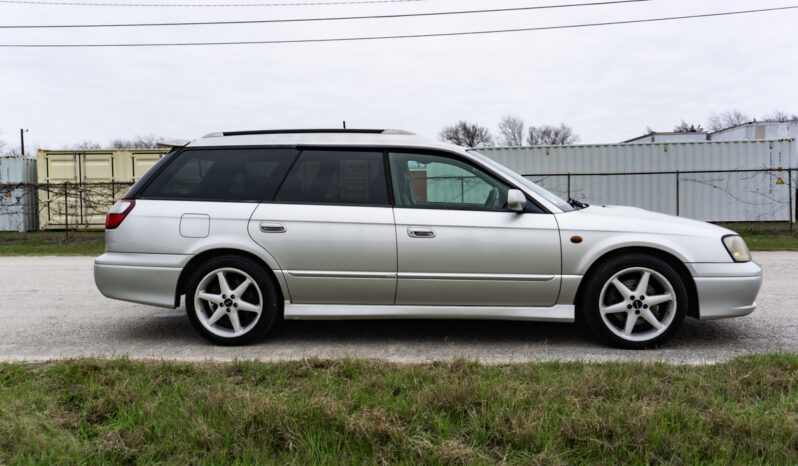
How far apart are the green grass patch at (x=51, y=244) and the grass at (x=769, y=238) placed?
541 inches

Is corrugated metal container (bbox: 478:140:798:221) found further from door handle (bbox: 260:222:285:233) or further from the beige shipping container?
door handle (bbox: 260:222:285:233)

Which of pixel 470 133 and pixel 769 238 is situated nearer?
pixel 769 238

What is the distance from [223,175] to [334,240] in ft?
3.43

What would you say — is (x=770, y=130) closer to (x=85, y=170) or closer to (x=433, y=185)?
(x=433, y=185)

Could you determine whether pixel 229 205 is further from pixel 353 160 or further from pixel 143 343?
pixel 143 343

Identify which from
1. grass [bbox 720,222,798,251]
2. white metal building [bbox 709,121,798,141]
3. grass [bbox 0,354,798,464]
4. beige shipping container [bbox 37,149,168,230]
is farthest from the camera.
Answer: white metal building [bbox 709,121,798,141]

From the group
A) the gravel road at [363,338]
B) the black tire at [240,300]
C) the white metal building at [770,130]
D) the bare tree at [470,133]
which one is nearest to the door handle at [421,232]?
the gravel road at [363,338]

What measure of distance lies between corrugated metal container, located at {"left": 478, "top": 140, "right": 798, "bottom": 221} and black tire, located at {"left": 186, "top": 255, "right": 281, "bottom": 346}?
14.9 m

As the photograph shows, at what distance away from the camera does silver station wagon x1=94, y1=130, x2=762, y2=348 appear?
4238 millimetres

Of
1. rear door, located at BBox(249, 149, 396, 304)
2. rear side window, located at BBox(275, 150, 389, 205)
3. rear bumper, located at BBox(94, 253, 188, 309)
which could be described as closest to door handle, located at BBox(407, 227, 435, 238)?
rear door, located at BBox(249, 149, 396, 304)

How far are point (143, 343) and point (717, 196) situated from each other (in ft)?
60.2

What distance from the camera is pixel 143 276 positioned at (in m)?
4.48

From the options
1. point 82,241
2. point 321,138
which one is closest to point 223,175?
point 321,138

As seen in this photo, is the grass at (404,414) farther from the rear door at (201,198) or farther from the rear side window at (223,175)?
the rear side window at (223,175)
